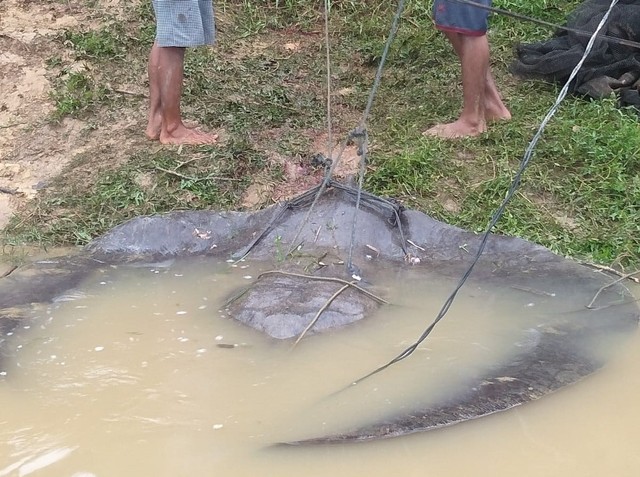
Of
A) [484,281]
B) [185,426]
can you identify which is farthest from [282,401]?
[484,281]

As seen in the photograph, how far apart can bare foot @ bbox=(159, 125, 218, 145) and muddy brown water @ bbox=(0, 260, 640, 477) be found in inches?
65.0

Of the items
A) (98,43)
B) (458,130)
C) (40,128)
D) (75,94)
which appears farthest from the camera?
(98,43)

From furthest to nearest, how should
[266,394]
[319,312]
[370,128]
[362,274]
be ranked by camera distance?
[370,128]
[362,274]
[319,312]
[266,394]

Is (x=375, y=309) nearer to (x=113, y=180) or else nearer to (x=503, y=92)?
(x=113, y=180)

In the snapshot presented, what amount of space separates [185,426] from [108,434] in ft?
0.78

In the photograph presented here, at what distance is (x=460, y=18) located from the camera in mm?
4277

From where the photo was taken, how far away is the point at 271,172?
449 cm

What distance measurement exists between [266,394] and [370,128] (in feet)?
9.13

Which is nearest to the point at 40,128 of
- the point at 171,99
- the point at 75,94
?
the point at 75,94

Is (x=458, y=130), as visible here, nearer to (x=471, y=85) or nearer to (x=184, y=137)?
(x=471, y=85)

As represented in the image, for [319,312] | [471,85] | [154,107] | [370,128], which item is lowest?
[319,312]

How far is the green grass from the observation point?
13.4 ft

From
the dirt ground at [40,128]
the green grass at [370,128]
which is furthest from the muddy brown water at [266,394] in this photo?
the dirt ground at [40,128]

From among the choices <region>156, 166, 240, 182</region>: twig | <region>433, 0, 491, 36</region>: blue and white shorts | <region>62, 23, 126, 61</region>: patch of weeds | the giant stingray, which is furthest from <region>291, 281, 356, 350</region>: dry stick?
<region>62, 23, 126, 61</region>: patch of weeds
